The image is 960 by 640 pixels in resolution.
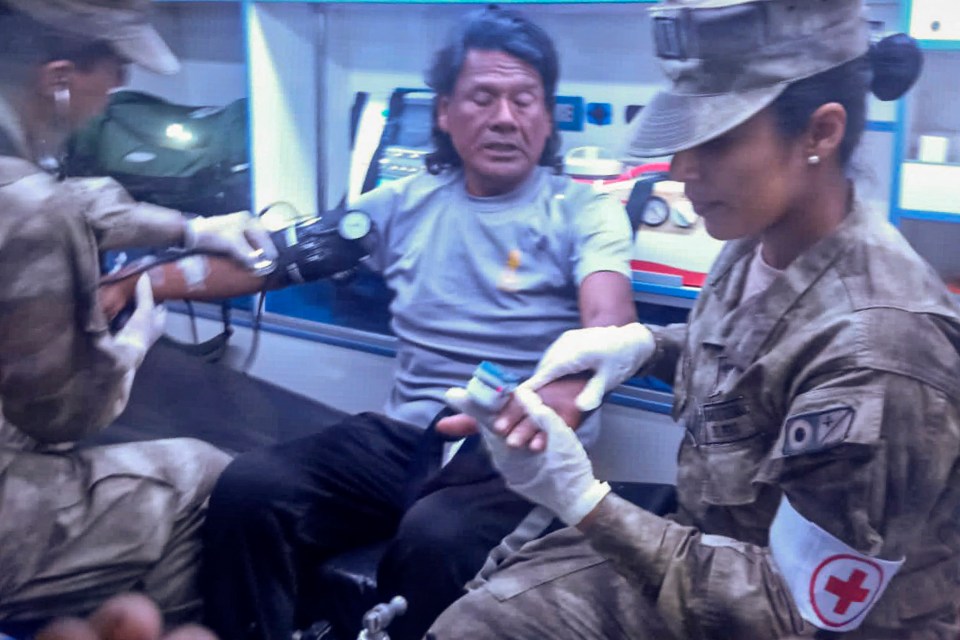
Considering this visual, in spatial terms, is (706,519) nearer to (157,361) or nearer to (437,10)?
(157,361)

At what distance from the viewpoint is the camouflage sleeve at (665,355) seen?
3.77 ft

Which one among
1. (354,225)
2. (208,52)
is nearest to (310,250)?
(354,225)

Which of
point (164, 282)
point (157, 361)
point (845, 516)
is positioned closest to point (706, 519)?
point (845, 516)

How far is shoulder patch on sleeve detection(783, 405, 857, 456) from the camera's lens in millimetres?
767

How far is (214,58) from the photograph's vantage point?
1785 mm

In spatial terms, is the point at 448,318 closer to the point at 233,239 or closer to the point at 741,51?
the point at 233,239

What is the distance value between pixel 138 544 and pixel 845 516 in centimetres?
77

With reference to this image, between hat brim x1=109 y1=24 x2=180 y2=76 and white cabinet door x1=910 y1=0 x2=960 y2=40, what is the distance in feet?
2.78

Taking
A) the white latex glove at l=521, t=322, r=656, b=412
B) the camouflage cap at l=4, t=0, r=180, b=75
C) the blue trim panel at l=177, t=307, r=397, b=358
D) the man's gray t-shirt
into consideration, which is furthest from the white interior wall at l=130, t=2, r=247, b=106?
the white latex glove at l=521, t=322, r=656, b=412

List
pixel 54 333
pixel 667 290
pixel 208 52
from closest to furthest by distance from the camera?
pixel 54 333
pixel 667 290
pixel 208 52

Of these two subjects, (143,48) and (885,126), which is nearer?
(143,48)

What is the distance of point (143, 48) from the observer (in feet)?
2.88

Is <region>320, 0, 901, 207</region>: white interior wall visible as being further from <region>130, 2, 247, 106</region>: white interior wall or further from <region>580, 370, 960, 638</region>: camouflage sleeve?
<region>580, 370, 960, 638</region>: camouflage sleeve

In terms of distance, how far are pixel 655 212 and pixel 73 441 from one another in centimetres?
83
